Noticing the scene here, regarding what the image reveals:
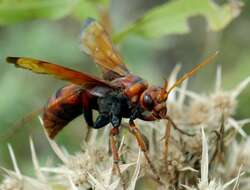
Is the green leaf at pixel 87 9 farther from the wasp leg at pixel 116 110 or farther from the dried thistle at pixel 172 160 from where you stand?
the wasp leg at pixel 116 110

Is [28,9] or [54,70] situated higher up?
[28,9]

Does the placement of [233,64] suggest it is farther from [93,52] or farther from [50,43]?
[93,52]

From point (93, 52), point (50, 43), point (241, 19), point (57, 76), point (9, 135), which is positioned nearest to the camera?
point (57, 76)

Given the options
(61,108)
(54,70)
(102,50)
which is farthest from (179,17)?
(54,70)

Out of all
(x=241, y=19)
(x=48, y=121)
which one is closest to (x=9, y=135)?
(x=48, y=121)

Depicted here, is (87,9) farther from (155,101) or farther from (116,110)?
(155,101)

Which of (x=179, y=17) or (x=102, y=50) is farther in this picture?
(x=179, y=17)
